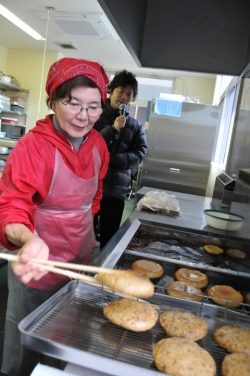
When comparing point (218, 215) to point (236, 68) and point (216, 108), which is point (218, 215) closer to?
point (236, 68)

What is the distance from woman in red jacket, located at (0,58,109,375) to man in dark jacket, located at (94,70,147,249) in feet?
3.80

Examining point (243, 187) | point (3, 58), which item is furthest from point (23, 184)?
point (3, 58)

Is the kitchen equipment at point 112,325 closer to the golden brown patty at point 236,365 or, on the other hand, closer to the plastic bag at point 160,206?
the golden brown patty at point 236,365

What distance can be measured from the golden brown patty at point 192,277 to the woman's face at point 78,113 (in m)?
0.80

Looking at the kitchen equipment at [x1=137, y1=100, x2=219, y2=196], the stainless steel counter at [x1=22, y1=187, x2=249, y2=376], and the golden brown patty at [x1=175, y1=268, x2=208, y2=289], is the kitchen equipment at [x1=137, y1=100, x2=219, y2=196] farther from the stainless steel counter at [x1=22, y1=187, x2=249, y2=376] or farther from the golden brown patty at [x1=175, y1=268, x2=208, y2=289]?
the golden brown patty at [x1=175, y1=268, x2=208, y2=289]

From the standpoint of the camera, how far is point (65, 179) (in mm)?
1349

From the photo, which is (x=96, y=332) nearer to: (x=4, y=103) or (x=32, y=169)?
(x=32, y=169)

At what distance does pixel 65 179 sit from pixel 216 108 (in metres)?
4.03

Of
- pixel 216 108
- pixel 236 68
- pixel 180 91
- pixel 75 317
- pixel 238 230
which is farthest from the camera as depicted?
pixel 180 91

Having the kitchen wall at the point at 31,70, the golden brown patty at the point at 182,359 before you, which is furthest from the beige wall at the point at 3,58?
the golden brown patty at the point at 182,359

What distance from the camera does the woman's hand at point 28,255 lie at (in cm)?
78

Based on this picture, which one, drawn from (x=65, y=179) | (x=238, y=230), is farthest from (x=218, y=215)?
(x=65, y=179)

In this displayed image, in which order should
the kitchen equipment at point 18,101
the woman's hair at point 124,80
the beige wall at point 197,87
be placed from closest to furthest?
1. the woman's hair at point 124,80
2. the kitchen equipment at point 18,101
3. the beige wall at point 197,87

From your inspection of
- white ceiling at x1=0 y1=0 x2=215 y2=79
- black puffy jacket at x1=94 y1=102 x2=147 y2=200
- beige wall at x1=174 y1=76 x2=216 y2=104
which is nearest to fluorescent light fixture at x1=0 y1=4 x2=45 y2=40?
white ceiling at x1=0 y1=0 x2=215 y2=79
